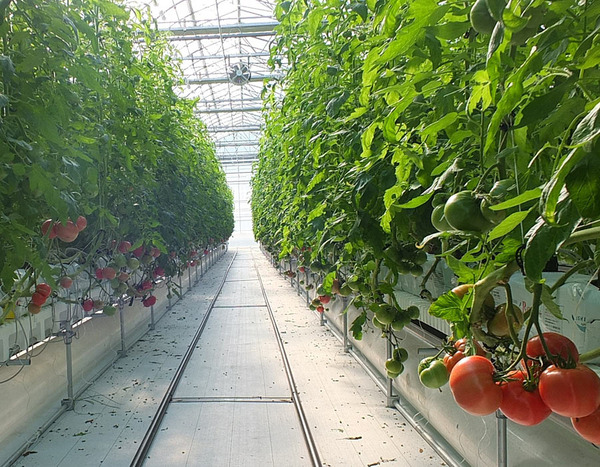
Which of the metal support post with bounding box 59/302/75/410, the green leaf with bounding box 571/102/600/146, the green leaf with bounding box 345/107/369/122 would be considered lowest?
the metal support post with bounding box 59/302/75/410

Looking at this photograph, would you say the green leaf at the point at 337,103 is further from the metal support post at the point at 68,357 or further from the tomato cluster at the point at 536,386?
the metal support post at the point at 68,357

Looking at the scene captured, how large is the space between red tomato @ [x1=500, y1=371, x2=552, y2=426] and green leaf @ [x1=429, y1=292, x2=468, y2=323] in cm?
10

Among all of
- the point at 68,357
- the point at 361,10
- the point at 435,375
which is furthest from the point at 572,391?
the point at 68,357

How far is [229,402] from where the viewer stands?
3.23 m

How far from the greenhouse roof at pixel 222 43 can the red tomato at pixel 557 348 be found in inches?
186

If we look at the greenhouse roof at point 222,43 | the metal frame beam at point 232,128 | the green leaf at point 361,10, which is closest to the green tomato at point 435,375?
the green leaf at point 361,10

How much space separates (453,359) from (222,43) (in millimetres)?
8605

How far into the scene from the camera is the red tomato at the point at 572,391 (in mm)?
551

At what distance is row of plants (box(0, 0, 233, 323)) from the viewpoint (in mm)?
1385

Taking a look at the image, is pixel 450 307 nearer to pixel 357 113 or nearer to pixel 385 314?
pixel 357 113

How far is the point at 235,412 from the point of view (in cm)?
306

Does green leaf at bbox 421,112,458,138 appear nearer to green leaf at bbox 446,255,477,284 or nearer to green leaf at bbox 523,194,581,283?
green leaf at bbox 446,255,477,284

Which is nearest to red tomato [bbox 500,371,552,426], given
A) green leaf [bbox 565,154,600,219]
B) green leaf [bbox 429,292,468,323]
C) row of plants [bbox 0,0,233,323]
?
green leaf [bbox 429,292,468,323]

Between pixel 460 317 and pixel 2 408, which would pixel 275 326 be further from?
pixel 460 317
